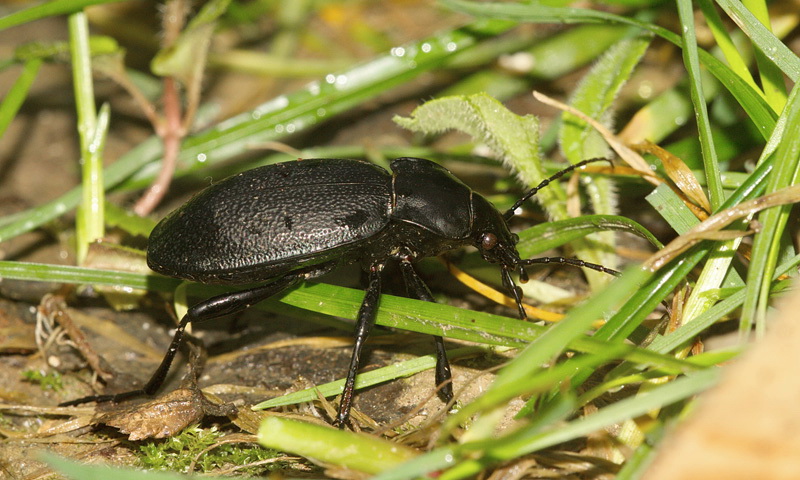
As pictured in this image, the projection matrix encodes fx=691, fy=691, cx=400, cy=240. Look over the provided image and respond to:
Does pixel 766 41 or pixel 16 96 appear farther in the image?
pixel 16 96

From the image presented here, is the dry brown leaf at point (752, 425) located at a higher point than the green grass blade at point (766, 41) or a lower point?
lower

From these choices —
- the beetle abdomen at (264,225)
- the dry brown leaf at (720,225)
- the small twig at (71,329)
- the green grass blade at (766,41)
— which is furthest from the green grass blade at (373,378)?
the green grass blade at (766,41)

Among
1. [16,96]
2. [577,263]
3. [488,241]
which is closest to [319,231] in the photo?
[488,241]

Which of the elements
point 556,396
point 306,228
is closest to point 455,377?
point 556,396

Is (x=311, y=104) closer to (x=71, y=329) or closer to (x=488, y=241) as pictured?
(x=488, y=241)

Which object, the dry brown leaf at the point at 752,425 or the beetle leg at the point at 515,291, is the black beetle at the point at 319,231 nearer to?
the beetle leg at the point at 515,291

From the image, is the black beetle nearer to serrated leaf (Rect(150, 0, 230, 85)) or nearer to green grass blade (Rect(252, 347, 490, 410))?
green grass blade (Rect(252, 347, 490, 410))

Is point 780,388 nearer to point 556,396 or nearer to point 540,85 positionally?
point 556,396
